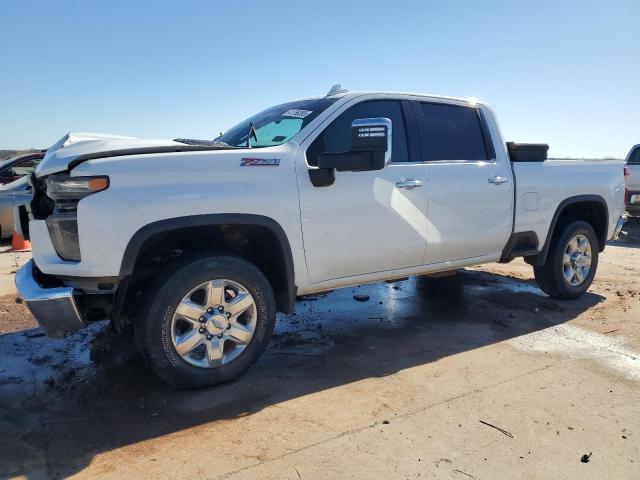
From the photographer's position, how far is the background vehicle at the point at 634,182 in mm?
11211

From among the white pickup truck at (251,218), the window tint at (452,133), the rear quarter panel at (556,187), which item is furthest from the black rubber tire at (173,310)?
the rear quarter panel at (556,187)

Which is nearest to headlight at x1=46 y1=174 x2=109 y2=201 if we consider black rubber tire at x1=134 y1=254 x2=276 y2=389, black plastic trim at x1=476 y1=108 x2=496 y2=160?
black rubber tire at x1=134 y1=254 x2=276 y2=389

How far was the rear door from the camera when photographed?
426 cm

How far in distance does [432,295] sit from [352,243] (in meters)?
2.35

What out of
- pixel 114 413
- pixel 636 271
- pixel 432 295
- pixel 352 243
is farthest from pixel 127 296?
pixel 636 271

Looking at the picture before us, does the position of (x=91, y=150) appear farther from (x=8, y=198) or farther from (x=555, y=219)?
(x=8, y=198)

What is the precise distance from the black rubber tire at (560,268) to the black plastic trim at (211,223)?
316 cm

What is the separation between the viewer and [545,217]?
5.05 meters

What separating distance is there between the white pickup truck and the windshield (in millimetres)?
20

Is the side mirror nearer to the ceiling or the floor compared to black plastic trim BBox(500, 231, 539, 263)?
nearer to the ceiling

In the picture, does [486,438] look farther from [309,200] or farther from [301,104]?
[301,104]

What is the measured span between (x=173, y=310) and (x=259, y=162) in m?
1.10

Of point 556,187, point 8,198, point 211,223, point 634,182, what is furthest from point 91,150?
point 634,182

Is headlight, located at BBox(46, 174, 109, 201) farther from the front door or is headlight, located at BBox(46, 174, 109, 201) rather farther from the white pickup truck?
Answer: the front door
